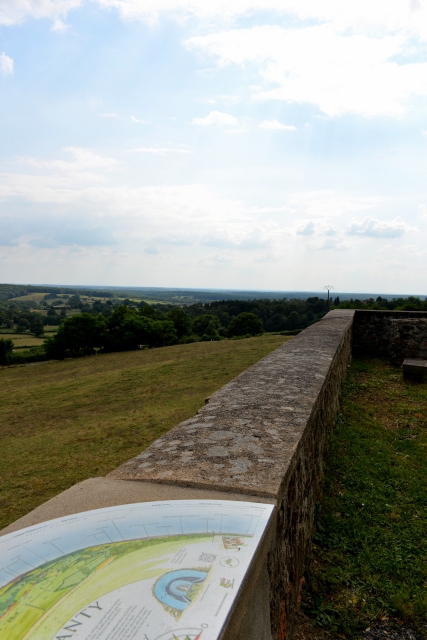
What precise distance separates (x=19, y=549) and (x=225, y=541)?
81 centimetres

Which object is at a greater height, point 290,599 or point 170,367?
point 290,599

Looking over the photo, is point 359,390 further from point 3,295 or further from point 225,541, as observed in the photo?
point 3,295

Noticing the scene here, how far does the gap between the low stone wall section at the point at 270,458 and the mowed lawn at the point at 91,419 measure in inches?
108

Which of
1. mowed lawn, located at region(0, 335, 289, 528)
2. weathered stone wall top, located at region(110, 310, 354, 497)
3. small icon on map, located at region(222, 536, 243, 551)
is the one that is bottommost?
mowed lawn, located at region(0, 335, 289, 528)

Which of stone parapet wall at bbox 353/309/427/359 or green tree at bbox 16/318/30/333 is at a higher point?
stone parapet wall at bbox 353/309/427/359

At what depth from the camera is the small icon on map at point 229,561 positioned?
57.1 inches

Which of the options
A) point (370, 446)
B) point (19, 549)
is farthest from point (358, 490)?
point (19, 549)

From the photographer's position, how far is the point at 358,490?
4.07 metres

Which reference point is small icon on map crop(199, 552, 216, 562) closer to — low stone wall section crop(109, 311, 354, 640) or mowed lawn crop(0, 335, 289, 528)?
low stone wall section crop(109, 311, 354, 640)

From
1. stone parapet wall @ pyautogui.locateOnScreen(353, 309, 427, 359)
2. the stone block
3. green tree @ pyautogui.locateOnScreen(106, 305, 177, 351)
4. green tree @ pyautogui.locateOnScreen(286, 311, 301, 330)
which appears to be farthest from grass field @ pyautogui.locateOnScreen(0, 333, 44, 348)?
the stone block

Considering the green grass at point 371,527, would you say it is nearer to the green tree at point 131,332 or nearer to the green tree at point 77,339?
the green tree at point 131,332

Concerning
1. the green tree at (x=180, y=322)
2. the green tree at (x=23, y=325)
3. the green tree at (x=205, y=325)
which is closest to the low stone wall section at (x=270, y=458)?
the green tree at (x=180, y=322)

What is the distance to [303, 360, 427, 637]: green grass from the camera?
8.64ft

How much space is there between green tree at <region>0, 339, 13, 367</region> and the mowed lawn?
2193 centimetres
